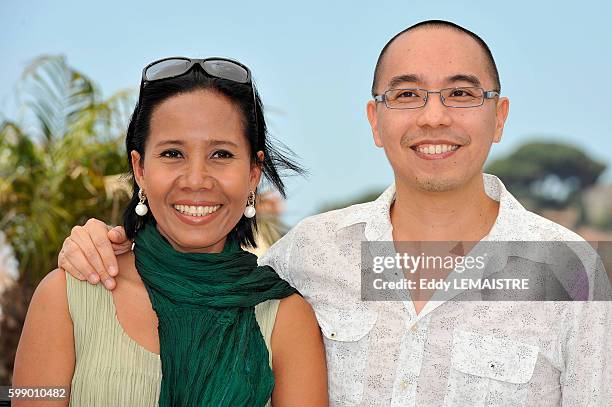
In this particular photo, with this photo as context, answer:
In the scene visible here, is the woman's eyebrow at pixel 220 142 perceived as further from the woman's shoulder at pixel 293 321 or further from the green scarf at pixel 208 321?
the woman's shoulder at pixel 293 321

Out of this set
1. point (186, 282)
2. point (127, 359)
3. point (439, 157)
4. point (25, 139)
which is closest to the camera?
point (127, 359)

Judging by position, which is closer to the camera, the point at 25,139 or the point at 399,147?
the point at 399,147

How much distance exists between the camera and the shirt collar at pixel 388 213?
2438 millimetres

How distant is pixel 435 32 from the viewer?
8.20ft

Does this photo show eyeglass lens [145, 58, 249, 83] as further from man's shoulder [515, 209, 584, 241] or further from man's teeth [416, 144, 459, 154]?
man's shoulder [515, 209, 584, 241]

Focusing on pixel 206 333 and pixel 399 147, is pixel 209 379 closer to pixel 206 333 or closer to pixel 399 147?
pixel 206 333

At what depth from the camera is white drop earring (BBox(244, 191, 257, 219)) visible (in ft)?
7.75

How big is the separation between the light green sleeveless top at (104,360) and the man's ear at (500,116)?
1326mm

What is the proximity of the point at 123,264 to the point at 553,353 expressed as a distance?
4.18 ft

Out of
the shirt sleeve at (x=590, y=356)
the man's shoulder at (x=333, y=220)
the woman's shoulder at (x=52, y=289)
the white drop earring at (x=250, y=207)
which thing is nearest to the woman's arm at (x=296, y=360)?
the white drop earring at (x=250, y=207)

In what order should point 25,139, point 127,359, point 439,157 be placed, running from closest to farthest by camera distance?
1. point 127,359
2. point 439,157
3. point 25,139

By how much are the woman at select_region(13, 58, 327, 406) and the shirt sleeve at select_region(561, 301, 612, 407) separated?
710mm

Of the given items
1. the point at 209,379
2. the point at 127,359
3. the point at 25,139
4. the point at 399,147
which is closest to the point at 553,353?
the point at 399,147

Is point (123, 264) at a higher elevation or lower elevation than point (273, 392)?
higher
